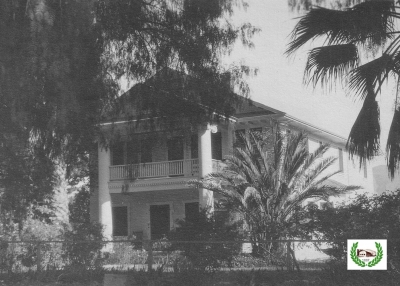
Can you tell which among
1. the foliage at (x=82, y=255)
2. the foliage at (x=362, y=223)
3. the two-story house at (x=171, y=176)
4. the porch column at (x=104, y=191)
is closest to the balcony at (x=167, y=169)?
the two-story house at (x=171, y=176)

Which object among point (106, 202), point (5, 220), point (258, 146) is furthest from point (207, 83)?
point (106, 202)

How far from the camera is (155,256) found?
12.7 metres

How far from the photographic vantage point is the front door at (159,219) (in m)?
24.9

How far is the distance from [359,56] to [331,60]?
2.23ft

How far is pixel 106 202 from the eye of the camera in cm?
2297

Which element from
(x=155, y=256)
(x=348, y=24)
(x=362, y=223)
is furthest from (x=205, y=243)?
(x=348, y=24)

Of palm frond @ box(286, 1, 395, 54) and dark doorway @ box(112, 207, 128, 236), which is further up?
palm frond @ box(286, 1, 395, 54)

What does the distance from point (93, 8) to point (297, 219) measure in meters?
6.71

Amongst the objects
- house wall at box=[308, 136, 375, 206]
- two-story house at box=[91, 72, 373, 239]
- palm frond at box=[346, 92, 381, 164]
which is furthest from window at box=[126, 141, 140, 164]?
house wall at box=[308, 136, 375, 206]

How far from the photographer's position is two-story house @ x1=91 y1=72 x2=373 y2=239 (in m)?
21.8

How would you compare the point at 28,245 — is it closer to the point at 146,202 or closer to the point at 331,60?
the point at 331,60

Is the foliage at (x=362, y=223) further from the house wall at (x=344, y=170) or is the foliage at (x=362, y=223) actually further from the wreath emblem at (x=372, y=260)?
the house wall at (x=344, y=170)

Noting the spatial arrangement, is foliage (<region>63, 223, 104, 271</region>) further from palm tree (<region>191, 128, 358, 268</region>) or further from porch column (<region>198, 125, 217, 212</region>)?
porch column (<region>198, 125, 217, 212</region>)

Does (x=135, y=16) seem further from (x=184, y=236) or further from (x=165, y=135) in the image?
(x=184, y=236)
